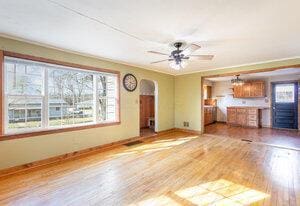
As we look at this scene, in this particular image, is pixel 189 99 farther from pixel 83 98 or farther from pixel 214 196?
pixel 214 196

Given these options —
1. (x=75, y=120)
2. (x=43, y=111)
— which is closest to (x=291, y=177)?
(x=75, y=120)

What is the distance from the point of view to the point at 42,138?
3.29m

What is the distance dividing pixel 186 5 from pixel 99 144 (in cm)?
364

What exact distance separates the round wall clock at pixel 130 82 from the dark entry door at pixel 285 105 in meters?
6.26

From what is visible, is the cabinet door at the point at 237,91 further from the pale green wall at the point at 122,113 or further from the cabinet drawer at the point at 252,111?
the pale green wall at the point at 122,113

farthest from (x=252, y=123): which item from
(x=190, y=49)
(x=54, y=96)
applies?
(x=54, y=96)

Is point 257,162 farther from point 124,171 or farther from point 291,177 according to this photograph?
point 124,171

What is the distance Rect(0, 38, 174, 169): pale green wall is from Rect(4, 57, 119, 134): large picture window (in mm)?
202

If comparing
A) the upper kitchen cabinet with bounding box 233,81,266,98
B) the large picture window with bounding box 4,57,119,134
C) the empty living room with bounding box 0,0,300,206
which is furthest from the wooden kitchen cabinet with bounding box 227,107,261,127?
the large picture window with bounding box 4,57,119,134

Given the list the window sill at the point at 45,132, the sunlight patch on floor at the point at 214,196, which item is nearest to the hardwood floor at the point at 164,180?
the sunlight patch on floor at the point at 214,196

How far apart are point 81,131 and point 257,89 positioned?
745 cm

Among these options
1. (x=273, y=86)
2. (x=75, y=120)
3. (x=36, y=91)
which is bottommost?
(x=75, y=120)

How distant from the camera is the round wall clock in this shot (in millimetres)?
4887

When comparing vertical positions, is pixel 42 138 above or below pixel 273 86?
below
